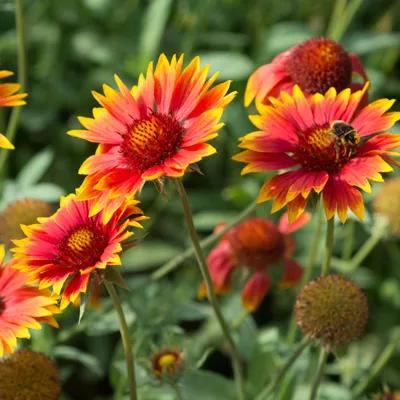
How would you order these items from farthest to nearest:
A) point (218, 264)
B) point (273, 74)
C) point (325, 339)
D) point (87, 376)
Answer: point (87, 376) → point (218, 264) → point (273, 74) → point (325, 339)

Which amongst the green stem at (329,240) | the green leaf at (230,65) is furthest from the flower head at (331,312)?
the green leaf at (230,65)

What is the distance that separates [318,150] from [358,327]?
31 cm

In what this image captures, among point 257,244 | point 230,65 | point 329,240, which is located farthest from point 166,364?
point 230,65

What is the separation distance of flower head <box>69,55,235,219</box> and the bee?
0.21 metres

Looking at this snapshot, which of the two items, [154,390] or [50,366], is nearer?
[50,366]

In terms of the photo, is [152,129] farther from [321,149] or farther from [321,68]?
[321,68]

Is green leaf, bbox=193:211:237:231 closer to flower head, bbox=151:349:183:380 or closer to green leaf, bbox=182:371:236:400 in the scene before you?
green leaf, bbox=182:371:236:400

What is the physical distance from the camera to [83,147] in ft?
9.78

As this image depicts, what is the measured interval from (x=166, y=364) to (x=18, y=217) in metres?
0.53

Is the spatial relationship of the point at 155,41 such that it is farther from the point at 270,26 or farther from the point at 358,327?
the point at 358,327

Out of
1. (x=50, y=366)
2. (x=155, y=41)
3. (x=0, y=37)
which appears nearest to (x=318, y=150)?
(x=50, y=366)

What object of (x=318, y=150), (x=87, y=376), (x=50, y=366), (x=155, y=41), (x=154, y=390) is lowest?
(x=87, y=376)

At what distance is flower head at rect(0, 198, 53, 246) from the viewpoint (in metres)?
1.88

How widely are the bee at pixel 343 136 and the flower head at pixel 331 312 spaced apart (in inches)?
9.0
